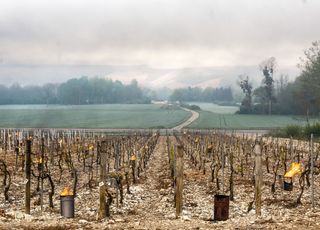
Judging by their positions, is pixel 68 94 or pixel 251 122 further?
pixel 68 94

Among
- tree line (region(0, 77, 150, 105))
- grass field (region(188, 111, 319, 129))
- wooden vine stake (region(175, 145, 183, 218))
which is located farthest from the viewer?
tree line (region(0, 77, 150, 105))

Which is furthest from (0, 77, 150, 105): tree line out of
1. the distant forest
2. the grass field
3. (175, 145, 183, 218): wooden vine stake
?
(175, 145, 183, 218): wooden vine stake

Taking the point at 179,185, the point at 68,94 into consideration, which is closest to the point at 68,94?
the point at 68,94

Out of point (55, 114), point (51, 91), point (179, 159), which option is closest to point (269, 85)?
point (55, 114)

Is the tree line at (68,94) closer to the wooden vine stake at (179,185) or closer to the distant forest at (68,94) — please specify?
the distant forest at (68,94)

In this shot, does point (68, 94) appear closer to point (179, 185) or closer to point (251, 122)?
point (251, 122)

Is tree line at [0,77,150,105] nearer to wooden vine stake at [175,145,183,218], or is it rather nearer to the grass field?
the grass field

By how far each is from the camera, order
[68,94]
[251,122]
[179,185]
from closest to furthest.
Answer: [179,185] < [251,122] < [68,94]

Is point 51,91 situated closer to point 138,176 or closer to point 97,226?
point 138,176

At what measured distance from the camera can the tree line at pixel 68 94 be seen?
151625mm

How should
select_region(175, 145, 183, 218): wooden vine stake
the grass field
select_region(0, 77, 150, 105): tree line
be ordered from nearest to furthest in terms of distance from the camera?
select_region(175, 145, 183, 218): wooden vine stake < the grass field < select_region(0, 77, 150, 105): tree line

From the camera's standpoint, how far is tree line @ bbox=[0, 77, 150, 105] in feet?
497

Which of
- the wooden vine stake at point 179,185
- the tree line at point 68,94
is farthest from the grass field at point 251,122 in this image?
the tree line at point 68,94

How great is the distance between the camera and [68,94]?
6398 inches
